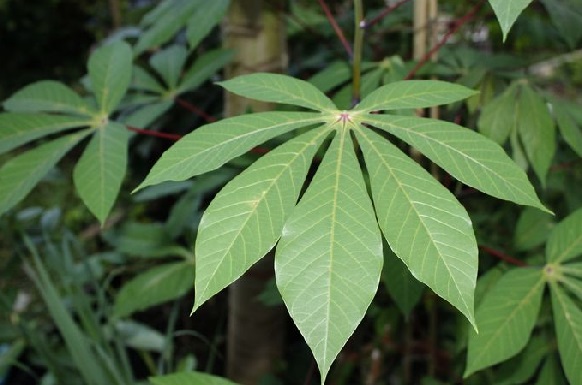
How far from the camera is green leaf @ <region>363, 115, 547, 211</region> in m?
0.44

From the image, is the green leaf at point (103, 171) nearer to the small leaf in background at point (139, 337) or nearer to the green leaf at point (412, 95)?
the green leaf at point (412, 95)

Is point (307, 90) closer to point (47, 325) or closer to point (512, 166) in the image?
point (512, 166)

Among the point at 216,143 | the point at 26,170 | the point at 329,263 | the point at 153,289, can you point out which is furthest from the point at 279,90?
the point at 153,289

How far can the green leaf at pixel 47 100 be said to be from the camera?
72cm

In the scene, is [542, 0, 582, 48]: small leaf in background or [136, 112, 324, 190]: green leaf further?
[542, 0, 582, 48]: small leaf in background

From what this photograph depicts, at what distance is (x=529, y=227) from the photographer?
2.61 feet

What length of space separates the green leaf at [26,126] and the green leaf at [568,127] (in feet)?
1.81

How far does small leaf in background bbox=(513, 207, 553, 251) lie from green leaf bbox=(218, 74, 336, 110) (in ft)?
1.32

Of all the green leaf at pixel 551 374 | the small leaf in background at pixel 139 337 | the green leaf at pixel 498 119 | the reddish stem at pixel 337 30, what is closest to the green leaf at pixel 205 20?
the reddish stem at pixel 337 30

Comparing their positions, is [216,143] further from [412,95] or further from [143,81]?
[143,81]

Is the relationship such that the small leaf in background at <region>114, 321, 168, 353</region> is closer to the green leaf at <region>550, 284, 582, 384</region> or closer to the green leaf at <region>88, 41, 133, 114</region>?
the green leaf at <region>88, 41, 133, 114</region>

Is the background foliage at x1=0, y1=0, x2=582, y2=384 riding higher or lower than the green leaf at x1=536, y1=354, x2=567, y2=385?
higher

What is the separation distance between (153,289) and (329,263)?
0.64 m

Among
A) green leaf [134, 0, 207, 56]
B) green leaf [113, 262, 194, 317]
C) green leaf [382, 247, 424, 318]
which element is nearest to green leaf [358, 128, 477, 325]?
green leaf [382, 247, 424, 318]
